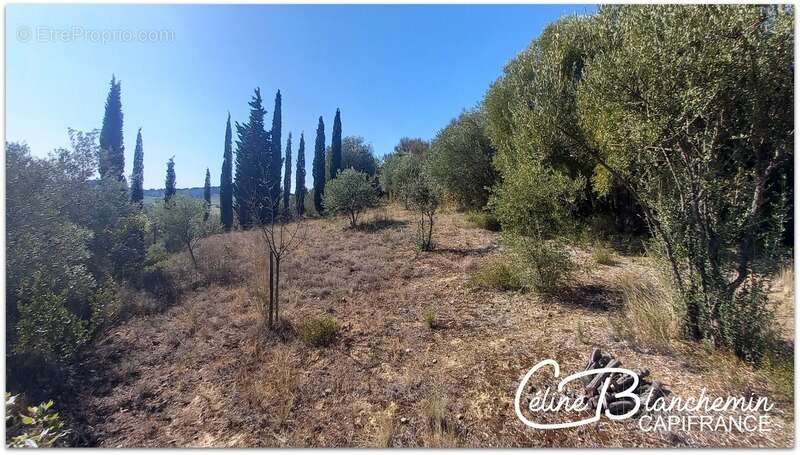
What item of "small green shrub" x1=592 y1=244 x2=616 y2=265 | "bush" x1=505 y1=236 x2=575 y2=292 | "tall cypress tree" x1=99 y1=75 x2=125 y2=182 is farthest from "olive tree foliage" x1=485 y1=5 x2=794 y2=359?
"tall cypress tree" x1=99 y1=75 x2=125 y2=182

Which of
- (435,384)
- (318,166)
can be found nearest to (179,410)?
(435,384)

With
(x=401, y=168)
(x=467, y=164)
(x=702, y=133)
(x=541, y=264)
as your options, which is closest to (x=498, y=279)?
(x=541, y=264)

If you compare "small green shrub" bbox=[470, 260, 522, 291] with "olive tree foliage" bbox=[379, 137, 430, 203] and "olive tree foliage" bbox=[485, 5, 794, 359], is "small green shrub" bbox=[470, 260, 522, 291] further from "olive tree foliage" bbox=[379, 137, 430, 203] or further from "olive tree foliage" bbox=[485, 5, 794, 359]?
"olive tree foliage" bbox=[379, 137, 430, 203]

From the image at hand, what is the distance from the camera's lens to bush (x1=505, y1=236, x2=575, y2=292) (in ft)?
17.9

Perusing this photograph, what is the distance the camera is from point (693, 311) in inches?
135

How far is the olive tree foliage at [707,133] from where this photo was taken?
2.86m

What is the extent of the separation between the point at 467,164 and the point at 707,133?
11632 millimetres

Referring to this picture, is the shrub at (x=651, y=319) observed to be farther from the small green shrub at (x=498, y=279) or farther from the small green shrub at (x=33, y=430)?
the small green shrub at (x=33, y=430)

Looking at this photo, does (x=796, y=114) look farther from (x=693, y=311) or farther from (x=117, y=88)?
(x=117, y=88)

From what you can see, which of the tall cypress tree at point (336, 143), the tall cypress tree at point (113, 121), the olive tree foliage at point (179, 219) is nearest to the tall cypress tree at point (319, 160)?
the tall cypress tree at point (336, 143)

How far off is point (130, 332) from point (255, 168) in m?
18.1

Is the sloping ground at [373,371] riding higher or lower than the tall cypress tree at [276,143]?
lower

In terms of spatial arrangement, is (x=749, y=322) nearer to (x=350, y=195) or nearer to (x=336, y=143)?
(x=350, y=195)

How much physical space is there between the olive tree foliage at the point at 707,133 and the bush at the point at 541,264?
187 centimetres
